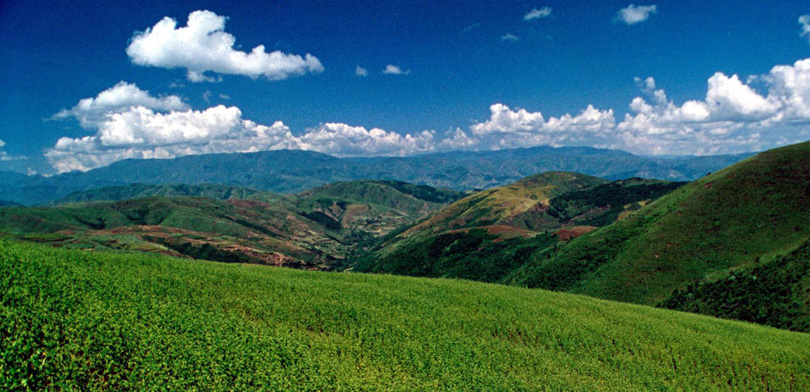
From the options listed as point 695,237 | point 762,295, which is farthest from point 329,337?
point 695,237

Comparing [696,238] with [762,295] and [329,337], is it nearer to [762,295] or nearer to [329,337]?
[762,295]

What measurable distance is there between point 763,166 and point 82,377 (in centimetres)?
18243

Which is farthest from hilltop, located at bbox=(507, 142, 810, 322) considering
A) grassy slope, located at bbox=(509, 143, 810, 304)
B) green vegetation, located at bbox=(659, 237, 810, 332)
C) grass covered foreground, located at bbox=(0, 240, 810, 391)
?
grass covered foreground, located at bbox=(0, 240, 810, 391)

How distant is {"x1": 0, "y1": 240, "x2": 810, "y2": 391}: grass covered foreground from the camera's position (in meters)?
20.5

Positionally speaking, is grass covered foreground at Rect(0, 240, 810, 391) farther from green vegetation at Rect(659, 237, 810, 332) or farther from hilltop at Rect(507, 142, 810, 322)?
hilltop at Rect(507, 142, 810, 322)

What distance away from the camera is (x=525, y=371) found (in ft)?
108

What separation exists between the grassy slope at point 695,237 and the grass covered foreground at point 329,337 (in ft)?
152

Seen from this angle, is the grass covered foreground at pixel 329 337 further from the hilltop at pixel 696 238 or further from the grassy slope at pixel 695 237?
the grassy slope at pixel 695 237

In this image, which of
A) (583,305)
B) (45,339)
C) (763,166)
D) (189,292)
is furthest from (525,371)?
(763,166)

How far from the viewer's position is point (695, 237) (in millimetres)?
106000

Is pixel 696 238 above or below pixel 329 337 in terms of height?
below

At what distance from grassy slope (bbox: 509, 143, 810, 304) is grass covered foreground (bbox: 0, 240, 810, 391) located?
1821 inches

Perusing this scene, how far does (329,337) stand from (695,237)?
4690 inches

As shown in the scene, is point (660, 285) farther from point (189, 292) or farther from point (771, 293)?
point (189, 292)
